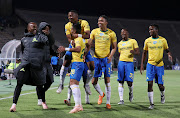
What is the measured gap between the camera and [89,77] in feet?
23.8

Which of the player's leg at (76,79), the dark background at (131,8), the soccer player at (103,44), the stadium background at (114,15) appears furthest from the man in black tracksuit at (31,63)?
the dark background at (131,8)

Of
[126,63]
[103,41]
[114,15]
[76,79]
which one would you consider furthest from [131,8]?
[76,79]

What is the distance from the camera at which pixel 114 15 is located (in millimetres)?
48938

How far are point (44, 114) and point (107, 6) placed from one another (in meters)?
43.6

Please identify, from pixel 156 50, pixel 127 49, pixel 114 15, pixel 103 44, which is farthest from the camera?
pixel 114 15

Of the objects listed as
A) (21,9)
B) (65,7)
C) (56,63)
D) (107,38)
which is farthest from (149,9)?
(107,38)

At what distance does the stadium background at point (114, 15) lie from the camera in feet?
141

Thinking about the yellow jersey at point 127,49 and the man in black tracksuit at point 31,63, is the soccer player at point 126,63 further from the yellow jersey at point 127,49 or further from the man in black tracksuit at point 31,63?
the man in black tracksuit at point 31,63

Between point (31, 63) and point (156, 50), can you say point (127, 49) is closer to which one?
point (156, 50)

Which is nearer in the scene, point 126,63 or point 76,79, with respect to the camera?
point 76,79

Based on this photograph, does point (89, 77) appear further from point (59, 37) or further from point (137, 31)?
point (137, 31)

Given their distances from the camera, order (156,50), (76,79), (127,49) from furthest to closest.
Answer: (127,49)
(156,50)
(76,79)

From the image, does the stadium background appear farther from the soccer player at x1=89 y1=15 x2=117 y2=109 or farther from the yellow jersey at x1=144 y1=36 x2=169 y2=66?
the soccer player at x1=89 y1=15 x2=117 y2=109

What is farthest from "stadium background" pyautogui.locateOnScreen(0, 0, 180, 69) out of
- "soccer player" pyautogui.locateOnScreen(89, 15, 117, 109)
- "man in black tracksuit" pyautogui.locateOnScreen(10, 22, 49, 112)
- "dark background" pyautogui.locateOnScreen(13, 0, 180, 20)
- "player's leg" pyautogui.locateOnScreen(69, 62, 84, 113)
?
"player's leg" pyautogui.locateOnScreen(69, 62, 84, 113)
